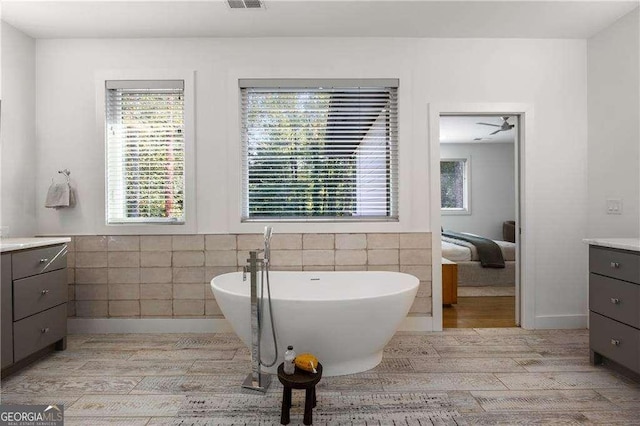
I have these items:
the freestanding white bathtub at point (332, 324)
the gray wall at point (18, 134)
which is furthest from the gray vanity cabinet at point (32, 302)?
the freestanding white bathtub at point (332, 324)

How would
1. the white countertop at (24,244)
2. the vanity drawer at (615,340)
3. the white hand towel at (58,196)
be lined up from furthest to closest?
the white hand towel at (58,196) < the white countertop at (24,244) < the vanity drawer at (615,340)

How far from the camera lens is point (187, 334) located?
3.00m

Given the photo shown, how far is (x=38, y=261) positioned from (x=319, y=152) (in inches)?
84.3

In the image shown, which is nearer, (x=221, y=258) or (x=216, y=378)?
(x=216, y=378)

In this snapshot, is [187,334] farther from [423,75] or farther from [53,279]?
[423,75]

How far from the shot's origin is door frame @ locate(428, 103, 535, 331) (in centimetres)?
302

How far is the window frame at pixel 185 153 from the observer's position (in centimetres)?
300

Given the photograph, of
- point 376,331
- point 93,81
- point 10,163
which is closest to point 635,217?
point 376,331

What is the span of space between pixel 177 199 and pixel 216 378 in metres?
1.52

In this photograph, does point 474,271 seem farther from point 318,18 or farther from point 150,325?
point 150,325

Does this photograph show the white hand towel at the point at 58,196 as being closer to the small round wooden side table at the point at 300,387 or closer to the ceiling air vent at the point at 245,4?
the ceiling air vent at the point at 245,4

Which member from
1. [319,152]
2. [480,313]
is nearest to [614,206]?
[480,313]

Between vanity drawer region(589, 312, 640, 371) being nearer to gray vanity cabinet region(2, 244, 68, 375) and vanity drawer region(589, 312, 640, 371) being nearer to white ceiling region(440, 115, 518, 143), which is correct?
white ceiling region(440, 115, 518, 143)
